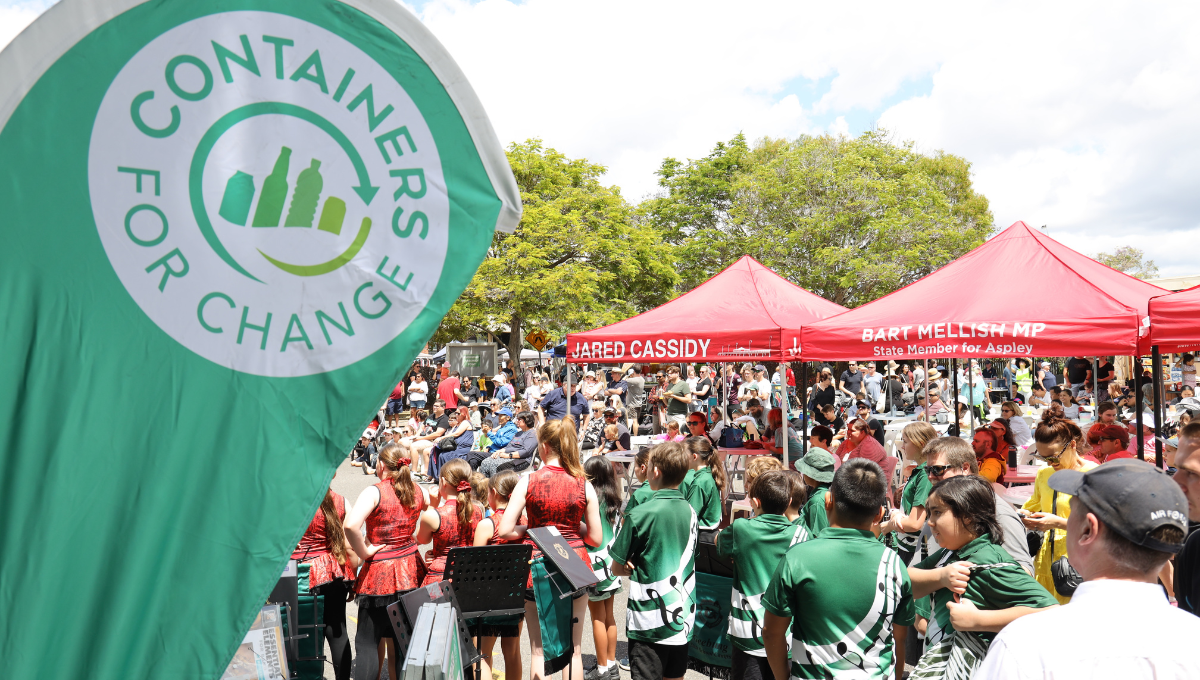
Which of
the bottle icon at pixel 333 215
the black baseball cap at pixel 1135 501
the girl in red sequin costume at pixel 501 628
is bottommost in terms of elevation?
the girl in red sequin costume at pixel 501 628

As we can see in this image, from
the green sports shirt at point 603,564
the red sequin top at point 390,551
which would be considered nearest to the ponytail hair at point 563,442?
the green sports shirt at point 603,564

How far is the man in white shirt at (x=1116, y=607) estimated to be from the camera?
1.63 m

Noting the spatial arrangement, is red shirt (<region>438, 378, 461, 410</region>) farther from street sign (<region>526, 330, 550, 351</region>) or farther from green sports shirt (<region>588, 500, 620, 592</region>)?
green sports shirt (<region>588, 500, 620, 592</region>)

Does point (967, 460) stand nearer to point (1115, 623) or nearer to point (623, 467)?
point (1115, 623)

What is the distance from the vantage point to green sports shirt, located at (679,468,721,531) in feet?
17.9

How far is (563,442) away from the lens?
5.04m

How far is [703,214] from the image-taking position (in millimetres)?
36625

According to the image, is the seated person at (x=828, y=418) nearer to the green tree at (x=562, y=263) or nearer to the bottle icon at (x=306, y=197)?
the bottle icon at (x=306, y=197)

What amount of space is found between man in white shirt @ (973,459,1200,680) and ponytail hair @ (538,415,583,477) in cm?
345

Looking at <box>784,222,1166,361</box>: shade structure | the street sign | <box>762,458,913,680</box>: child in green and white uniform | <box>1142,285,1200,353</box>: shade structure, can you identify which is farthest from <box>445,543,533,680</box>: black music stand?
the street sign

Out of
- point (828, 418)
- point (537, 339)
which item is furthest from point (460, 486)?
point (537, 339)

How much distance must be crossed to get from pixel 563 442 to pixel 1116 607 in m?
3.60

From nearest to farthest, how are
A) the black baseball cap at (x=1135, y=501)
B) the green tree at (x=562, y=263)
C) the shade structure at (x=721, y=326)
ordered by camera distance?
the black baseball cap at (x=1135, y=501)
the shade structure at (x=721, y=326)
the green tree at (x=562, y=263)

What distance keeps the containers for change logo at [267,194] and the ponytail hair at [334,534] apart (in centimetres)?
398
